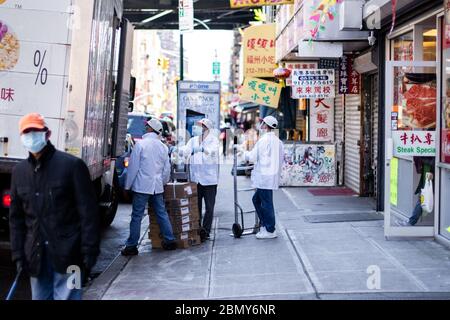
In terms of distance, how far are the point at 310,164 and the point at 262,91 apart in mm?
2166

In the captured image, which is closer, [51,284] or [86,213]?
[86,213]

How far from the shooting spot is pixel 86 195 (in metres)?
4.82

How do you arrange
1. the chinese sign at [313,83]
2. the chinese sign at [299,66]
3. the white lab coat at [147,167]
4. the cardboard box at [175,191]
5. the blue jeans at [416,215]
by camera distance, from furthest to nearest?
the chinese sign at [299,66]
the chinese sign at [313,83]
the blue jeans at [416,215]
the cardboard box at [175,191]
the white lab coat at [147,167]

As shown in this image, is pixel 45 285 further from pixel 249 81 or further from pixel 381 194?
pixel 249 81

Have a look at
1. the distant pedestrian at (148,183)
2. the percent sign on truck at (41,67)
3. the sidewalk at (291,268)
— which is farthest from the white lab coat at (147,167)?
the percent sign on truck at (41,67)

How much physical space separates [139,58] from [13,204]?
6342cm

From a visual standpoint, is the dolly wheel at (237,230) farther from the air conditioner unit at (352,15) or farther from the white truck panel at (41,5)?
the white truck panel at (41,5)

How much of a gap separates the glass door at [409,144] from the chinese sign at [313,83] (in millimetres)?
5246

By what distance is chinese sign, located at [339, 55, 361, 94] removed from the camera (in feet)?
47.8

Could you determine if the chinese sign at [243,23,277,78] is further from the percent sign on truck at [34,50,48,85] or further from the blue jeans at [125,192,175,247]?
the percent sign on truck at [34,50,48,85]

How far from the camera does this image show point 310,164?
16.1 m

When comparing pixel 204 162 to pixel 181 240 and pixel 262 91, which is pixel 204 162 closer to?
pixel 181 240

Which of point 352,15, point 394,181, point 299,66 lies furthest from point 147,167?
point 299,66

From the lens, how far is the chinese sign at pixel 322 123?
16.8 meters
